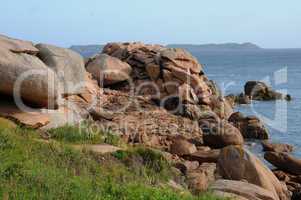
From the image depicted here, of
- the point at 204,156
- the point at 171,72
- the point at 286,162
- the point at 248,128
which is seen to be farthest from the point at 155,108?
the point at 248,128

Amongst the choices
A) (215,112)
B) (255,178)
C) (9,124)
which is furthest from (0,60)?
(215,112)

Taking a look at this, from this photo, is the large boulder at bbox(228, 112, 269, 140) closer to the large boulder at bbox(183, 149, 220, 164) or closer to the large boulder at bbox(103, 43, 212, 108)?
the large boulder at bbox(103, 43, 212, 108)

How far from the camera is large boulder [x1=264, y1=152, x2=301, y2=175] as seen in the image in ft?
60.6

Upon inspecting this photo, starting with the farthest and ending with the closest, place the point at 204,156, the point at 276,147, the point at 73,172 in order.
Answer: the point at 276,147
the point at 204,156
the point at 73,172

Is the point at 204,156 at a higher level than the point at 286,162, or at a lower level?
higher

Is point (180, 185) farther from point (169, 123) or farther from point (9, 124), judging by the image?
point (169, 123)

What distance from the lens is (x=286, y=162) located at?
739 inches

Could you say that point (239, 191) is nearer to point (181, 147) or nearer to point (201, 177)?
point (201, 177)

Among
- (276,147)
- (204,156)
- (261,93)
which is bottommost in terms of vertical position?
(276,147)

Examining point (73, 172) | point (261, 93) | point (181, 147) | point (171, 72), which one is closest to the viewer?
point (73, 172)

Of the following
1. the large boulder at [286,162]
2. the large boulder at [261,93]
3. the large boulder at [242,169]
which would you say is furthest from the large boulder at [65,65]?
the large boulder at [261,93]

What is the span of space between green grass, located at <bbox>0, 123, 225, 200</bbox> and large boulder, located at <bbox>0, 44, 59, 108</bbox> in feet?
3.88

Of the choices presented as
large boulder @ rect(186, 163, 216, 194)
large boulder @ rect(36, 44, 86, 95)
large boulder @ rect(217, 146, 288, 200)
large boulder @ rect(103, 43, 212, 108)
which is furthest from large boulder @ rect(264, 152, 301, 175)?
large boulder @ rect(36, 44, 86, 95)

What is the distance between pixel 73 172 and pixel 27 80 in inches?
185
